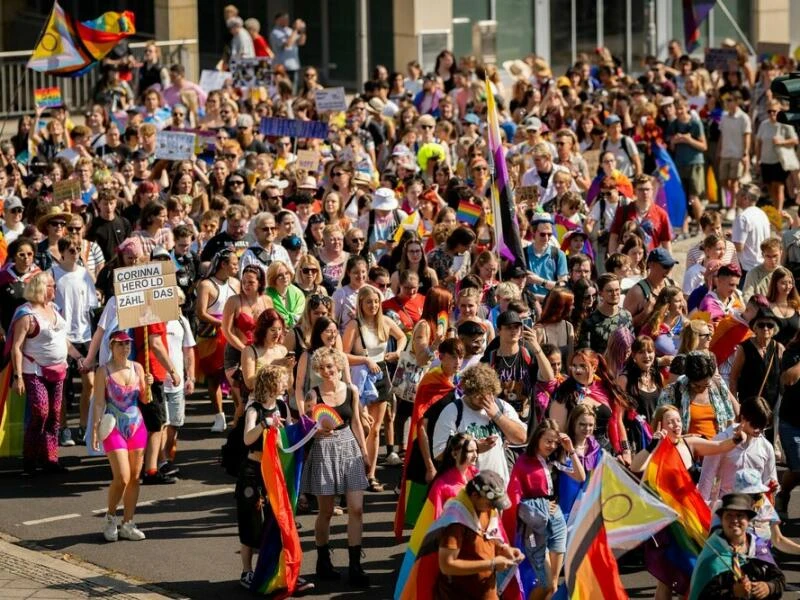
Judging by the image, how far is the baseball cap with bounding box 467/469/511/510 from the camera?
900 cm

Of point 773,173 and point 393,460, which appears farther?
point 773,173

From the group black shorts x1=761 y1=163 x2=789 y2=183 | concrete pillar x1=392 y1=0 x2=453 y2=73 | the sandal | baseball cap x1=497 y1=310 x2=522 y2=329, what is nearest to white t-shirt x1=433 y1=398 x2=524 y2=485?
the sandal

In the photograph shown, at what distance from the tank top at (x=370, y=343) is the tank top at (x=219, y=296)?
Result: 5.39 ft

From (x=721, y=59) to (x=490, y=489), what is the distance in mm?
19735

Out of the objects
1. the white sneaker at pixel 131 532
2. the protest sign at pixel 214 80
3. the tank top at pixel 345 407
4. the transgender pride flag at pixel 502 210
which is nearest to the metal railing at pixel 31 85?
the protest sign at pixel 214 80

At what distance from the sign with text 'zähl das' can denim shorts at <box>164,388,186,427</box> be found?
70 cm

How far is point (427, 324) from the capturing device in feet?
42.2

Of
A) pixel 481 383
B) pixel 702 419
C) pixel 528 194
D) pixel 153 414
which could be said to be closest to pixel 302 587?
pixel 481 383

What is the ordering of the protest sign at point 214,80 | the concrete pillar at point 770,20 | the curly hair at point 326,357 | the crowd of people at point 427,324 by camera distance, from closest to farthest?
the crowd of people at point 427,324
the curly hair at point 326,357
the protest sign at point 214,80
the concrete pillar at point 770,20

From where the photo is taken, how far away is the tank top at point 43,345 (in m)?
13.4

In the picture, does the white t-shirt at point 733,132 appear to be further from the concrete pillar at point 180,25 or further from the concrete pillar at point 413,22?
the concrete pillar at point 180,25

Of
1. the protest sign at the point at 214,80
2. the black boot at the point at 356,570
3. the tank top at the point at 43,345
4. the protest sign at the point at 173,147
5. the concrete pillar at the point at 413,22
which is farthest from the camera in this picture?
the concrete pillar at the point at 413,22

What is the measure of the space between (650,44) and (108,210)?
2126 centimetres

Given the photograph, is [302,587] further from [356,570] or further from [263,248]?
[263,248]
